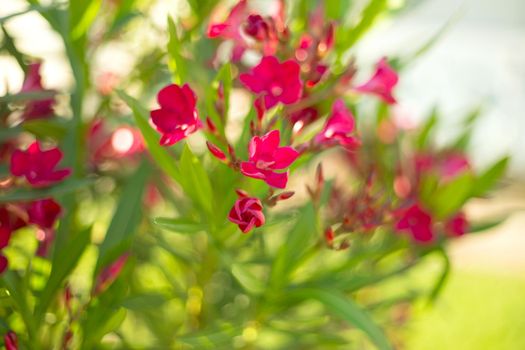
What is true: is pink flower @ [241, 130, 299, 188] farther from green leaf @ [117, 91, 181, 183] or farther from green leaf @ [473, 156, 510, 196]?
green leaf @ [473, 156, 510, 196]

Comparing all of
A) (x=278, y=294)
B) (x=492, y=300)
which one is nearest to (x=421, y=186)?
(x=278, y=294)

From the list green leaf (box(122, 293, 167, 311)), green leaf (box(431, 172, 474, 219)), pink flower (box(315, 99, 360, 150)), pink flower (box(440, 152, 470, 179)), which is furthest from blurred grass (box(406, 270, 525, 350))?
pink flower (box(315, 99, 360, 150))

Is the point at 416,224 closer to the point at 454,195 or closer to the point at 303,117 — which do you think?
the point at 454,195

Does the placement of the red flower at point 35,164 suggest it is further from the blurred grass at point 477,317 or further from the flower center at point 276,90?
the blurred grass at point 477,317

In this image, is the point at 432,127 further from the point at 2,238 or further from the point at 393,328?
the point at 2,238

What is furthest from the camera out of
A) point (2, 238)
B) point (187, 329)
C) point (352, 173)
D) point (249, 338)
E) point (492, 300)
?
point (492, 300)

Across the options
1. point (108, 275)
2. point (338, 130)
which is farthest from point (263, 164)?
point (108, 275)
